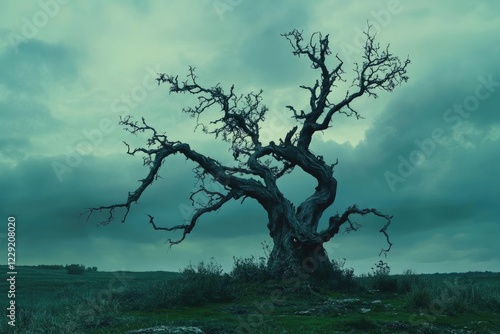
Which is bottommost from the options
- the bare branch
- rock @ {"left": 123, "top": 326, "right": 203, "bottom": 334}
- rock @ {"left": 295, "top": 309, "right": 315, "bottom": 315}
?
A: rock @ {"left": 123, "top": 326, "right": 203, "bottom": 334}

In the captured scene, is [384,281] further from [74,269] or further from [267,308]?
[74,269]

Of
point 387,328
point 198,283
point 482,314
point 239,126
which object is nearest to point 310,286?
point 198,283

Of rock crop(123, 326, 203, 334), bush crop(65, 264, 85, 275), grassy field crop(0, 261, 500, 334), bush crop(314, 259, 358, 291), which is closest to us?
rock crop(123, 326, 203, 334)

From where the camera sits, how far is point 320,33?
91.0 feet

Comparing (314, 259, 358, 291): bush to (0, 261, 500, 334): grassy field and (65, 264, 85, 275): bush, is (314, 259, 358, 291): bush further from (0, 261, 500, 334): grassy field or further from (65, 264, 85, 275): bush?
(65, 264, 85, 275): bush

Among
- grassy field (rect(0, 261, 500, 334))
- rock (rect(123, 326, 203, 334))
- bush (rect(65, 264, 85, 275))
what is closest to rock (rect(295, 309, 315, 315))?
grassy field (rect(0, 261, 500, 334))

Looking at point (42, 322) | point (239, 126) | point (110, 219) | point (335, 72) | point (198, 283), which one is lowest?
point (42, 322)

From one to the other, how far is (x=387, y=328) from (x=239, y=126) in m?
16.4

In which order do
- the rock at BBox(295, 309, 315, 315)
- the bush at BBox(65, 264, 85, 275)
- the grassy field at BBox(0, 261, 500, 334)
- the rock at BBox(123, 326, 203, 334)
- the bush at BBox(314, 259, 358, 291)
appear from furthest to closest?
the bush at BBox(65, 264, 85, 275), the bush at BBox(314, 259, 358, 291), the rock at BBox(295, 309, 315, 315), the grassy field at BBox(0, 261, 500, 334), the rock at BBox(123, 326, 203, 334)

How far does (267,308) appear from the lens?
56.8 ft

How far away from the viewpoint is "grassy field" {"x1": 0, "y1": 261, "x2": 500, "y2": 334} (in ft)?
44.7

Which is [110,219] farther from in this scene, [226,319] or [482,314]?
[482,314]

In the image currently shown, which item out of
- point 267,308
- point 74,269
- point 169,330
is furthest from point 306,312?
point 74,269

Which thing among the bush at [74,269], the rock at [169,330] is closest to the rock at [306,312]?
the rock at [169,330]
